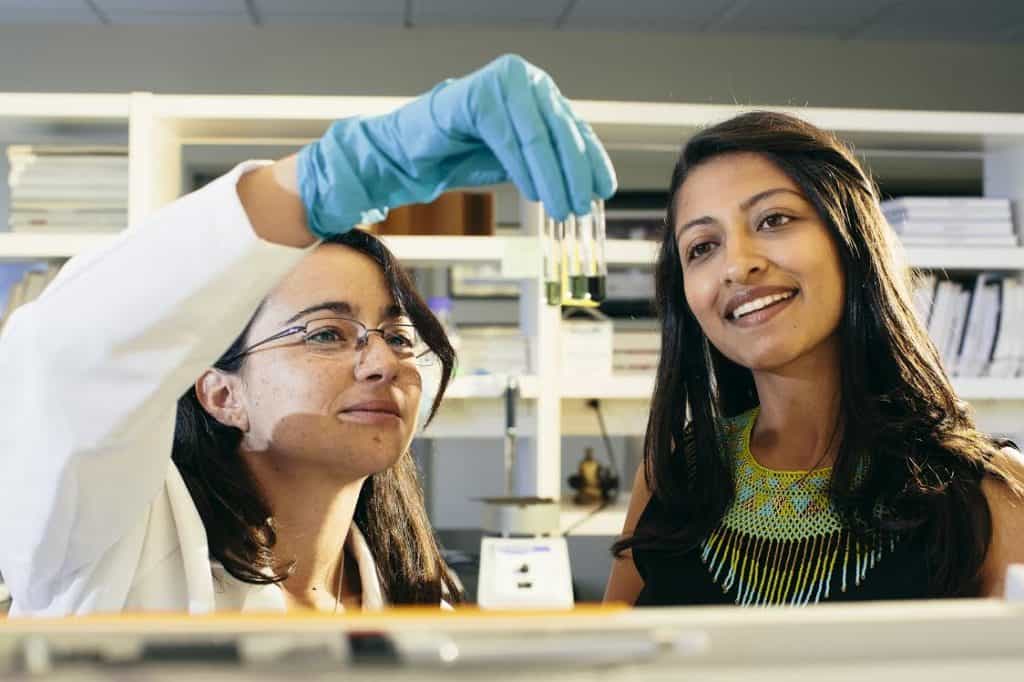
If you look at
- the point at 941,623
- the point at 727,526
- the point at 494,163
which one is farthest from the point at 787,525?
the point at 941,623

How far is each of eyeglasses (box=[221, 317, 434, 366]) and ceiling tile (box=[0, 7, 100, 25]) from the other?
13.5ft

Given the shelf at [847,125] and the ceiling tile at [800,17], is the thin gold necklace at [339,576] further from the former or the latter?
the ceiling tile at [800,17]

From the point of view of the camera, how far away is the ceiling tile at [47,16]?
470 centimetres

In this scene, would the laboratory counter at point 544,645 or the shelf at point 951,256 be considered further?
the shelf at point 951,256

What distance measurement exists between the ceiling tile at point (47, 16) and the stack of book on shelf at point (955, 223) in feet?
11.9

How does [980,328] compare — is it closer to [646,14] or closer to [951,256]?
[951,256]

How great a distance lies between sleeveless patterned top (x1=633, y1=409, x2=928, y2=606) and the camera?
1.20 meters

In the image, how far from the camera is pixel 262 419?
119 centimetres

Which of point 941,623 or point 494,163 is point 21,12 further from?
point 941,623

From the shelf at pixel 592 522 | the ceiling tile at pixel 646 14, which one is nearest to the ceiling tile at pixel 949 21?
the ceiling tile at pixel 646 14

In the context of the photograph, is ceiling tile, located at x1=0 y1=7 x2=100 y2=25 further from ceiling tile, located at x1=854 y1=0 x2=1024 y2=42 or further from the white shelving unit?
ceiling tile, located at x1=854 y1=0 x2=1024 y2=42

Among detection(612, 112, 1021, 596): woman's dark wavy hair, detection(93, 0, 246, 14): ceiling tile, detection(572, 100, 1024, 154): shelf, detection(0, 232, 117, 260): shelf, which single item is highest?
detection(93, 0, 246, 14): ceiling tile

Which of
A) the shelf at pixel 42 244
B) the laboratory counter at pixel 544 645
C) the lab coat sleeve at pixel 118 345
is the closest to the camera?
the laboratory counter at pixel 544 645

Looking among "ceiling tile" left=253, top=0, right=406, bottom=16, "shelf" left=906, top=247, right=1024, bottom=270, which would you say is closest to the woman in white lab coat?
"shelf" left=906, top=247, right=1024, bottom=270
